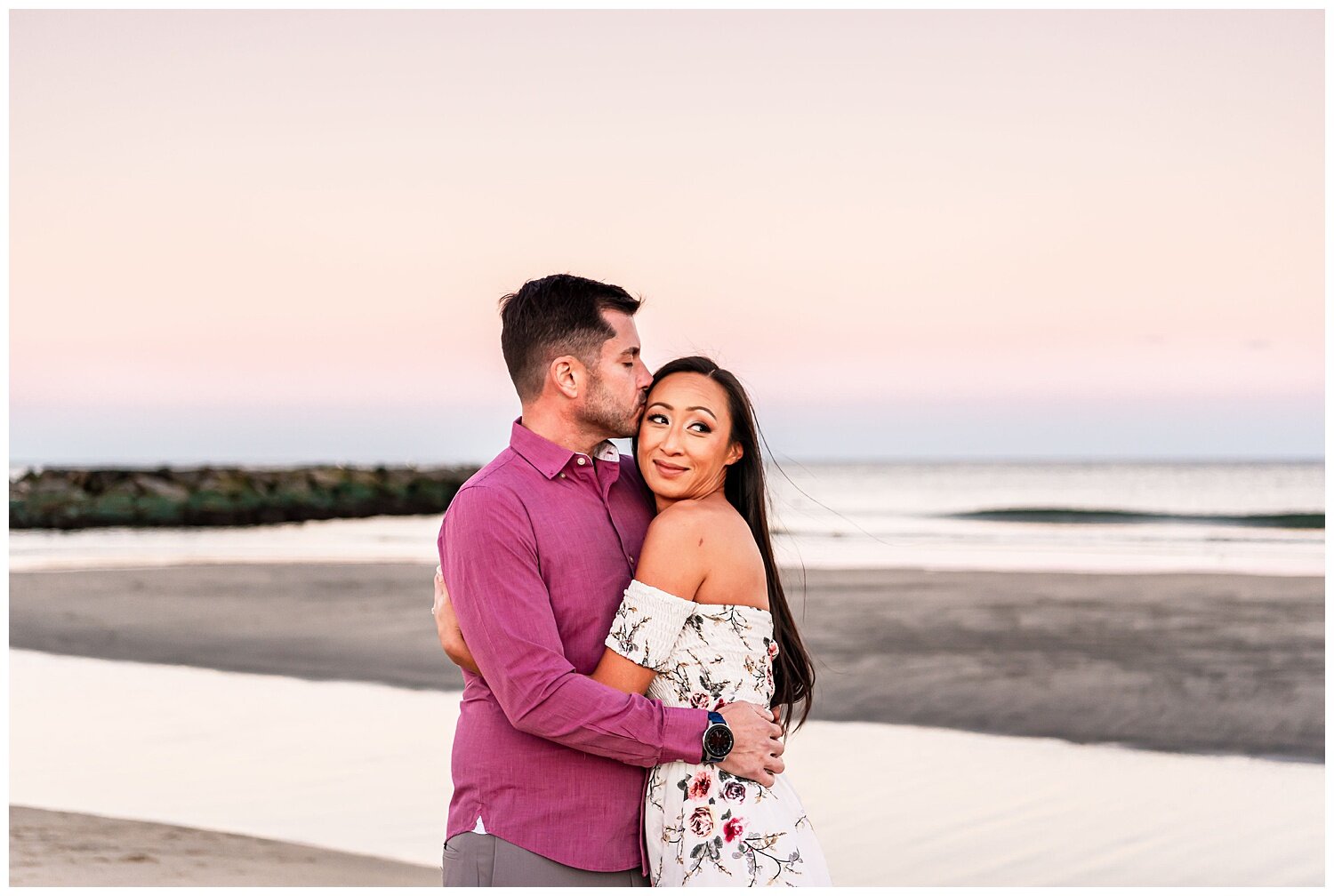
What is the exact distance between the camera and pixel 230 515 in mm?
30094

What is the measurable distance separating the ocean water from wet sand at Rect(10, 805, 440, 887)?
2.87 m

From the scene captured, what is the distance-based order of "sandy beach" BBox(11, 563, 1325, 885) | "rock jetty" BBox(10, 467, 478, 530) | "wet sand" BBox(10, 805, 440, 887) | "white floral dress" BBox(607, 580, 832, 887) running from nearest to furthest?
"white floral dress" BBox(607, 580, 832, 887) → "wet sand" BBox(10, 805, 440, 887) → "sandy beach" BBox(11, 563, 1325, 885) → "rock jetty" BBox(10, 467, 478, 530)

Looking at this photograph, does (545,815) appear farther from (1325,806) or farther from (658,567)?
(1325,806)

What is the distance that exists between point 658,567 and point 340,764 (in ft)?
14.6

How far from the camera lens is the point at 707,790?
9.53ft

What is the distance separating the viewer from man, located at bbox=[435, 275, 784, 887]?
2.79 meters

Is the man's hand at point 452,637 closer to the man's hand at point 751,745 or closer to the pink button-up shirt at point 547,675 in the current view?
the pink button-up shirt at point 547,675

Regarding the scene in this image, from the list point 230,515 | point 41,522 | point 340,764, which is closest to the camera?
point 340,764

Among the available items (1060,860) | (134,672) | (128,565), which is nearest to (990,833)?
(1060,860)

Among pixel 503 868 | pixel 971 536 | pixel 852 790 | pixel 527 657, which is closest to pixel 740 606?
pixel 527 657

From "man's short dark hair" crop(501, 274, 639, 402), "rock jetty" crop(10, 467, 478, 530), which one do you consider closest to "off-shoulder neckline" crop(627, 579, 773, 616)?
"man's short dark hair" crop(501, 274, 639, 402)

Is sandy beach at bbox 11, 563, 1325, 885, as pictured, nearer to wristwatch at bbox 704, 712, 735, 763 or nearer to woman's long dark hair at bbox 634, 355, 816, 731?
woman's long dark hair at bbox 634, 355, 816, 731

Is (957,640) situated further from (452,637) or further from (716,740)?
(452,637)

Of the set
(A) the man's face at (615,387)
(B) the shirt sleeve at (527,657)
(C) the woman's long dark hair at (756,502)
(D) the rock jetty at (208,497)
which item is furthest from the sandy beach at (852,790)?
(D) the rock jetty at (208,497)
